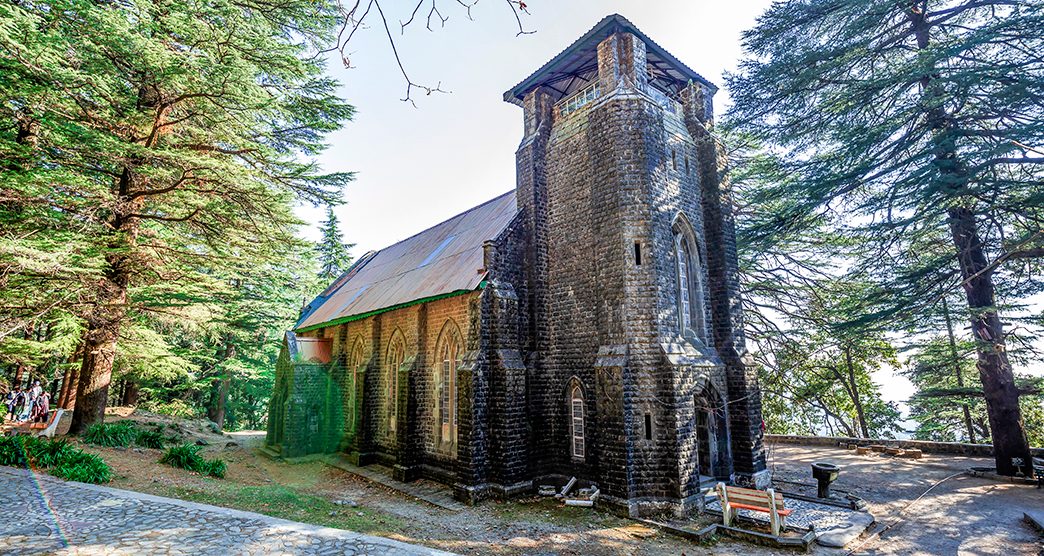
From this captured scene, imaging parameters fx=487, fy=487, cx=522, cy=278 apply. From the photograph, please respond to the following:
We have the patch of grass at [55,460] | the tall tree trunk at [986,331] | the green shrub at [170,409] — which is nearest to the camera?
the patch of grass at [55,460]

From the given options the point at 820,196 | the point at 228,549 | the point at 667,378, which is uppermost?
the point at 820,196

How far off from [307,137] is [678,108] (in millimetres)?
13218

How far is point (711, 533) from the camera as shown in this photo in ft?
30.9

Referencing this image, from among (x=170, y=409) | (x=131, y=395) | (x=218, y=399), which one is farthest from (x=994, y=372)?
(x=131, y=395)

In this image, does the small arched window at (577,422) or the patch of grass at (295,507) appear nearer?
the patch of grass at (295,507)

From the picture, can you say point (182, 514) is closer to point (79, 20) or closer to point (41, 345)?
point (41, 345)

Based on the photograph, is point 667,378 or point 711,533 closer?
point 711,533

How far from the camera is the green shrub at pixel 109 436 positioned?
1440 cm

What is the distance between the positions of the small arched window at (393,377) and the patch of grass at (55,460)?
7.30m

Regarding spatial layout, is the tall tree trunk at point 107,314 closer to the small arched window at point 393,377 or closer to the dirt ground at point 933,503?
the small arched window at point 393,377

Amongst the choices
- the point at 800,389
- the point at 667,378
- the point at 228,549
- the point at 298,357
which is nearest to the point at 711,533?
the point at 667,378

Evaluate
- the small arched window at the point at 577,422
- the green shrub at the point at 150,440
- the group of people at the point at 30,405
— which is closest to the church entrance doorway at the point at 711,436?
the small arched window at the point at 577,422

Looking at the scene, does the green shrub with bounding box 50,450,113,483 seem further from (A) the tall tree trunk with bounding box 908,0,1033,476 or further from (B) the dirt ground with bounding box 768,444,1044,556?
(A) the tall tree trunk with bounding box 908,0,1033,476

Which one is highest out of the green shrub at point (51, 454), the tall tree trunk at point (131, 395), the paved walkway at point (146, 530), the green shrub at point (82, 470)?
the tall tree trunk at point (131, 395)
